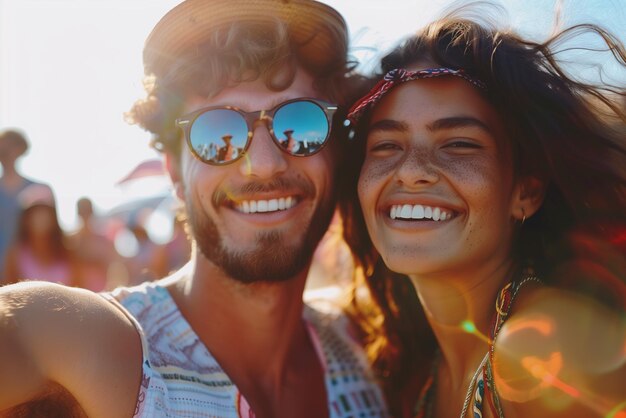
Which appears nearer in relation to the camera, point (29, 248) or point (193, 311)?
point (193, 311)

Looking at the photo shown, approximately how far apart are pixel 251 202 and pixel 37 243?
3.88 metres

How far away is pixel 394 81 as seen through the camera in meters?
2.40

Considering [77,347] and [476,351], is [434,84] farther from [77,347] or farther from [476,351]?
[77,347]

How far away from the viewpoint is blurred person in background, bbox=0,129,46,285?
17.9ft

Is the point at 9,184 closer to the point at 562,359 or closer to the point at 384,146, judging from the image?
the point at 384,146

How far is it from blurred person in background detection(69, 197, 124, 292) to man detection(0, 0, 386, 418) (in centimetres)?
404

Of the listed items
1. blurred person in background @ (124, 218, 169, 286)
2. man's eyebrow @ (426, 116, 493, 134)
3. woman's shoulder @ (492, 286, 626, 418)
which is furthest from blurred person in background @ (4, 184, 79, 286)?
woman's shoulder @ (492, 286, 626, 418)

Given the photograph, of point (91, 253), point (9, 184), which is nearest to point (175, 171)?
point (9, 184)

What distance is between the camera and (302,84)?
2787 millimetres

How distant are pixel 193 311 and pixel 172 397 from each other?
60 centimetres

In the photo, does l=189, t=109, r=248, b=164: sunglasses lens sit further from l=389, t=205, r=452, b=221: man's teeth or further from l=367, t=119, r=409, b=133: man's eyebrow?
l=389, t=205, r=452, b=221: man's teeth

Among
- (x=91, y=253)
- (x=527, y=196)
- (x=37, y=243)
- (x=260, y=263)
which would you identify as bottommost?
(x=91, y=253)

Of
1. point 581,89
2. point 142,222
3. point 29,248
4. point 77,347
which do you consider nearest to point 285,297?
point 77,347

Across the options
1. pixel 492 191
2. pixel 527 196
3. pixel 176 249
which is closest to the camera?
pixel 492 191
